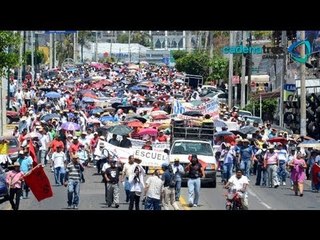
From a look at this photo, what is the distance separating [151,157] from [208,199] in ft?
7.83

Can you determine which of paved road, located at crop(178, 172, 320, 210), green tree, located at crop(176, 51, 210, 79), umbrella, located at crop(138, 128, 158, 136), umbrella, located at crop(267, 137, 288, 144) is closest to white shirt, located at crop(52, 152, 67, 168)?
paved road, located at crop(178, 172, 320, 210)

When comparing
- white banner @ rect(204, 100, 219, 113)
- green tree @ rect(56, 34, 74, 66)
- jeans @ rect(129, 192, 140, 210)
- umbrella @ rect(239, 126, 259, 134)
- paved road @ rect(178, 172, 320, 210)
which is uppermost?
green tree @ rect(56, 34, 74, 66)

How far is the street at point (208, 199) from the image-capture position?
2733 centimetres

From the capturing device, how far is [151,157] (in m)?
31.2

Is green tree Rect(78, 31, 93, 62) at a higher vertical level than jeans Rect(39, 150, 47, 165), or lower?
higher

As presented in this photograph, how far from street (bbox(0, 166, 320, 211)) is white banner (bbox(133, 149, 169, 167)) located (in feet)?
3.40

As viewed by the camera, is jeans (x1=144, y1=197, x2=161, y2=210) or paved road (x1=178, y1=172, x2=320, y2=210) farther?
paved road (x1=178, y1=172, x2=320, y2=210)

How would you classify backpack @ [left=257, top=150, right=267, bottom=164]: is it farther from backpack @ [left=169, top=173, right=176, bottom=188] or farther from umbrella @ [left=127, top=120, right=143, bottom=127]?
umbrella @ [left=127, top=120, right=143, bottom=127]

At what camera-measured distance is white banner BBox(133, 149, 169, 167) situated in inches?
1219

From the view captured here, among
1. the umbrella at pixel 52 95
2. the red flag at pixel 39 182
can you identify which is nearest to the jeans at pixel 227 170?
the red flag at pixel 39 182

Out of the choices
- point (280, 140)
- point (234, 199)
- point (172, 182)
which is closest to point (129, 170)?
point (172, 182)

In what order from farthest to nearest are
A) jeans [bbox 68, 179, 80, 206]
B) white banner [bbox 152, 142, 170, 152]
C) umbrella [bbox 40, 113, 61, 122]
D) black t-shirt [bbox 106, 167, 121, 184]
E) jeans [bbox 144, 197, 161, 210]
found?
umbrella [bbox 40, 113, 61, 122], white banner [bbox 152, 142, 170, 152], black t-shirt [bbox 106, 167, 121, 184], jeans [bbox 68, 179, 80, 206], jeans [bbox 144, 197, 161, 210]

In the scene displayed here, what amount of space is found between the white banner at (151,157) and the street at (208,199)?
1036mm
